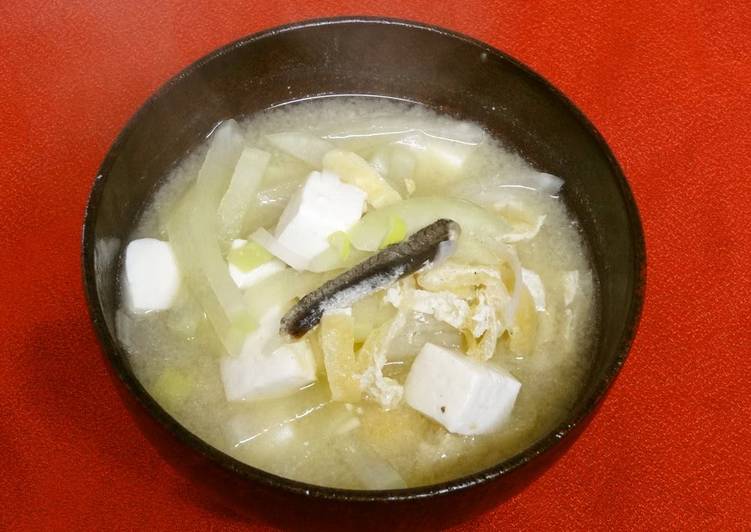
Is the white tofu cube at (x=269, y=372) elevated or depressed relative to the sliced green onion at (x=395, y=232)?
depressed

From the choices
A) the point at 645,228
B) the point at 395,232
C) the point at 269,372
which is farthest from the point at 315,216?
the point at 645,228

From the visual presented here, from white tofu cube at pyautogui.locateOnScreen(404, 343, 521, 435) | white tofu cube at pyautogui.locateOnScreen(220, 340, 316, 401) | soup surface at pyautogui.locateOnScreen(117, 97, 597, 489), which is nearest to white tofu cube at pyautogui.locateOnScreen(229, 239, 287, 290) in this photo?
soup surface at pyautogui.locateOnScreen(117, 97, 597, 489)

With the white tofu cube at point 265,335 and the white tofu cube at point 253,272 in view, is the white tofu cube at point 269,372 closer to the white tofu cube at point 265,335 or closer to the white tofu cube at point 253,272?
the white tofu cube at point 265,335

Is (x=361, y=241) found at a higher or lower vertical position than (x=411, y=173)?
lower

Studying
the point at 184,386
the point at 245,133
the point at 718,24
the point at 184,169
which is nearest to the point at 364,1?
the point at 245,133

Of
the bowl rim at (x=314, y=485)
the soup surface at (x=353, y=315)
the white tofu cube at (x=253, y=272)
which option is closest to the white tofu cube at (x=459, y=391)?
the soup surface at (x=353, y=315)

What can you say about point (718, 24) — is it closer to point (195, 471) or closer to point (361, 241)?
point (361, 241)

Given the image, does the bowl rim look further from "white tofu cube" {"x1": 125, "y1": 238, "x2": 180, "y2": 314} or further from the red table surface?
the red table surface
